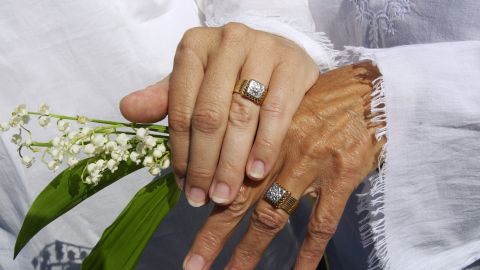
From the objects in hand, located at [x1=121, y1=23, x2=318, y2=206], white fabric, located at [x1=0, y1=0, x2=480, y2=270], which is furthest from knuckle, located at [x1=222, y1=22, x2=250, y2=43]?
white fabric, located at [x1=0, y1=0, x2=480, y2=270]

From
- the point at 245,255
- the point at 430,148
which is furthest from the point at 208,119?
the point at 430,148

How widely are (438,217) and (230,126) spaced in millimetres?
380

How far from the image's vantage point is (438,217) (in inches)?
31.6

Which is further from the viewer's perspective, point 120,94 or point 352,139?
point 120,94

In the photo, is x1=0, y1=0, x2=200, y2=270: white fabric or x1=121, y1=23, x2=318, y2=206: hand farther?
x1=0, y1=0, x2=200, y2=270: white fabric

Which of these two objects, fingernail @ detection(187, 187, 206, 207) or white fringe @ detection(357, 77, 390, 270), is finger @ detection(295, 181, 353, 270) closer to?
white fringe @ detection(357, 77, 390, 270)

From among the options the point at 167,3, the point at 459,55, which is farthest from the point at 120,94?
the point at 459,55

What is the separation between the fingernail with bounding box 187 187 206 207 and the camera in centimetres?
74

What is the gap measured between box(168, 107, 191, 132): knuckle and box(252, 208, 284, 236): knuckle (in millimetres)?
169

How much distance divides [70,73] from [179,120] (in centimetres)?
34

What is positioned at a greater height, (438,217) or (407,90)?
(407,90)

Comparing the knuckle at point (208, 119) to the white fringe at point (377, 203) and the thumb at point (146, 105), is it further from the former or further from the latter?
the white fringe at point (377, 203)

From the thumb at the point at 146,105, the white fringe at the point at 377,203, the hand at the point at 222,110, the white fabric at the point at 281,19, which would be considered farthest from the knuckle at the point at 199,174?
the white fabric at the point at 281,19

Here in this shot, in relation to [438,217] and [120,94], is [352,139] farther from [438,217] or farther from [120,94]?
[120,94]
